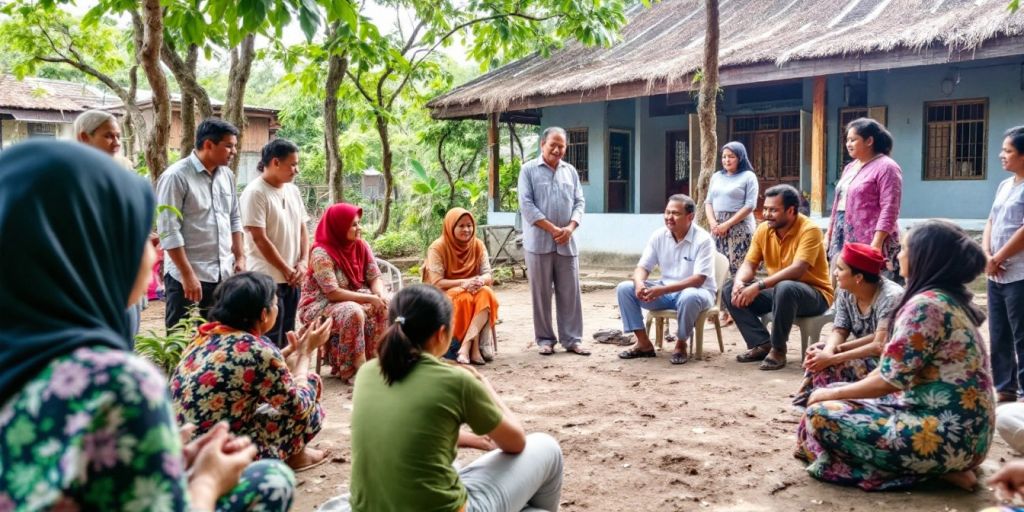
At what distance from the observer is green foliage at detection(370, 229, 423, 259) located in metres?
14.5

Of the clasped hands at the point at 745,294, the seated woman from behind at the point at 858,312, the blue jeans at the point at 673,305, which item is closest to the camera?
the seated woman from behind at the point at 858,312

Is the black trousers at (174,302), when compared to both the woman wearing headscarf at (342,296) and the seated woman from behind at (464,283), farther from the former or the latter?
the seated woman from behind at (464,283)

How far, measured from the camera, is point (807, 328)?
5422 mm

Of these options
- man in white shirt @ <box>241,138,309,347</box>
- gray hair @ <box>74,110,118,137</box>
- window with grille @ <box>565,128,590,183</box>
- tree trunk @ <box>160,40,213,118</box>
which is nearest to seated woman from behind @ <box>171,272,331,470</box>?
gray hair @ <box>74,110,118,137</box>

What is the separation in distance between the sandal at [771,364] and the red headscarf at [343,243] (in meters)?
2.92

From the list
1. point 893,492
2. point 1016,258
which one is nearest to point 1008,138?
point 1016,258

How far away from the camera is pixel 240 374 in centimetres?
296

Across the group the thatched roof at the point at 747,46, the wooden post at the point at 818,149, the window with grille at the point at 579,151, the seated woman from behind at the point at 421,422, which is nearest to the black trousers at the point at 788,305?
the seated woman from behind at the point at 421,422

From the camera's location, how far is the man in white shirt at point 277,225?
484 cm

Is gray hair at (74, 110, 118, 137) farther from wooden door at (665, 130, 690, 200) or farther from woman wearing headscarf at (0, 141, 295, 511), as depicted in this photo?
wooden door at (665, 130, 690, 200)

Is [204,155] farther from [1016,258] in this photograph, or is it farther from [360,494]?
[1016,258]

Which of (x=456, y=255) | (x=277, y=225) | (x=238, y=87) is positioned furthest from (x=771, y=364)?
(x=238, y=87)

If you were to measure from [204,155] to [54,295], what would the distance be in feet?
11.4

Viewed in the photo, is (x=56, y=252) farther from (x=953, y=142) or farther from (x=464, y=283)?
(x=953, y=142)
